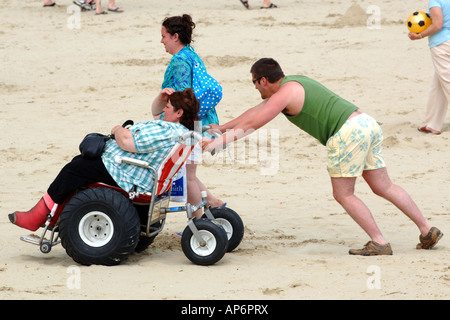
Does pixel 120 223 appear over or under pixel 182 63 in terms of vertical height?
under

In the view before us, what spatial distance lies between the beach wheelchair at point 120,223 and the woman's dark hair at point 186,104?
0.78 ft

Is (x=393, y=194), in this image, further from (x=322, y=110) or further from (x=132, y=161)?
(x=132, y=161)

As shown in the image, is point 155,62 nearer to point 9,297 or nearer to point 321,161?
point 321,161

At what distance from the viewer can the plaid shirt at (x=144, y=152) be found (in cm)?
572

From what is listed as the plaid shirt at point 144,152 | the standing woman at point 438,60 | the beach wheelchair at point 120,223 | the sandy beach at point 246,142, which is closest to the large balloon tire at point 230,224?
the sandy beach at point 246,142

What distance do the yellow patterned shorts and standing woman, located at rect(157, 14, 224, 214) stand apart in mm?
1109

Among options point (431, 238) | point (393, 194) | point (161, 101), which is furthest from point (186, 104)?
point (431, 238)

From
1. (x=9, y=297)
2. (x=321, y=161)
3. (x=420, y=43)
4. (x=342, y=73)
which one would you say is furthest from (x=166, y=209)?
(x=420, y=43)

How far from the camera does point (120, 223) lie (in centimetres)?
564

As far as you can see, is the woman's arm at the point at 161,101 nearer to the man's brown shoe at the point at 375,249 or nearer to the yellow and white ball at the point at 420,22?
the man's brown shoe at the point at 375,249

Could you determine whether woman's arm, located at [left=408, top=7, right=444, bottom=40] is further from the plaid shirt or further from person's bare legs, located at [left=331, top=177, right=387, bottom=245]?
the plaid shirt

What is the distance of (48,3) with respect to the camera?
639 inches

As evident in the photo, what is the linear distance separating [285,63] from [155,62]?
2070 millimetres

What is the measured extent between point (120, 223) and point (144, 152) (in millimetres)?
528
